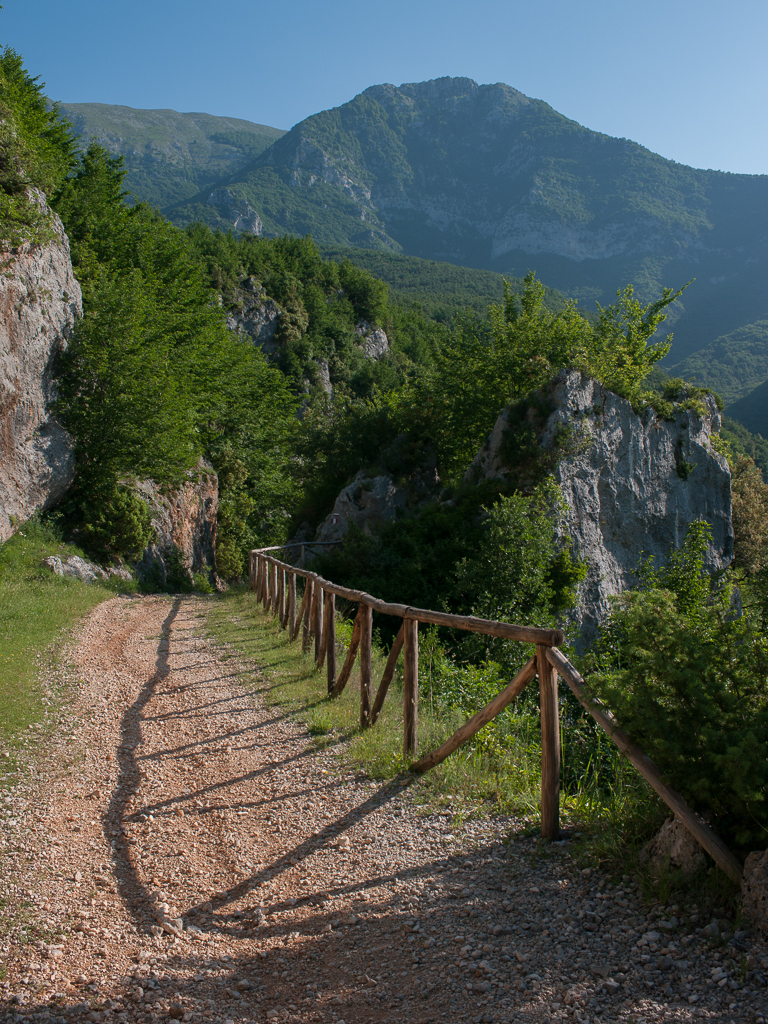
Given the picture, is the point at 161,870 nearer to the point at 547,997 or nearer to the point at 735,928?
the point at 547,997

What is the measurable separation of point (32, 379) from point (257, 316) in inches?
1699

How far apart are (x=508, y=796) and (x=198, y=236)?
64.6 m

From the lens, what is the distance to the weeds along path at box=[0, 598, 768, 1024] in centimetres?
254

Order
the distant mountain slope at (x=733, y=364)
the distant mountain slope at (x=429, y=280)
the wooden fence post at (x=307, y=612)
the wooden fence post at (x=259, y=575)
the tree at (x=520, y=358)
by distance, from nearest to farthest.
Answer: the wooden fence post at (x=307, y=612), the wooden fence post at (x=259, y=575), the tree at (x=520, y=358), the distant mountain slope at (x=733, y=364), the distant mountain slope at (x=429, y=280)

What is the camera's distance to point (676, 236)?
633 ft

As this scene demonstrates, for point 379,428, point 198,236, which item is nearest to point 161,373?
point 379,428

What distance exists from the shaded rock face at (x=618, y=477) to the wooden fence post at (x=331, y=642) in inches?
455

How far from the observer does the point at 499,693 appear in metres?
4.82

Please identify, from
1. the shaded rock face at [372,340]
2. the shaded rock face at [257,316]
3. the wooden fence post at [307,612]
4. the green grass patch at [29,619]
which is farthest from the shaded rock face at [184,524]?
the shaded rock face at [372,340]

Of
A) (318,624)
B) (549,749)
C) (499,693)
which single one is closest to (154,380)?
(318,624)

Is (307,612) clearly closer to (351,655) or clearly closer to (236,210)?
(351,655)

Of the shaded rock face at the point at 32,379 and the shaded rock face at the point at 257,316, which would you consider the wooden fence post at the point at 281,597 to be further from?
the shaded rock face at the point at 257,316

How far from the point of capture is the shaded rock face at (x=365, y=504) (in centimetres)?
2283

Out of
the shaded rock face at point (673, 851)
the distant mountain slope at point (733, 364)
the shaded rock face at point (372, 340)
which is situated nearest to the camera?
the shaded rock face at point (673, 851)
